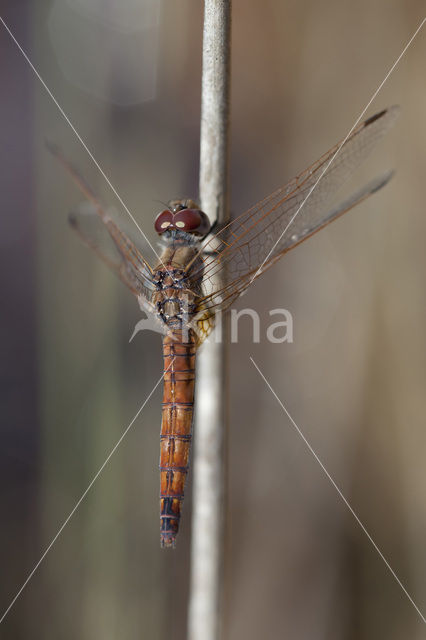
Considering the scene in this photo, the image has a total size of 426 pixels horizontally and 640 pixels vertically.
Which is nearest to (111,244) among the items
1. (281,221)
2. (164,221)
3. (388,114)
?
(164,221)

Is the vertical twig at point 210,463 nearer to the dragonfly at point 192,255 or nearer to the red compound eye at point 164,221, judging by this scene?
the dragonfly at point 192,255

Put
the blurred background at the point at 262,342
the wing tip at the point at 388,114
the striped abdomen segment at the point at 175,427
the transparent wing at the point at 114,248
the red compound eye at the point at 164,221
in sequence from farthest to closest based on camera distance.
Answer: the blurred background at the point at 262,342
the red compound eye at the point at 164,221
the transparent wing at the point at 114,248
the striped abdomen segment at the point at 175,427
the wing tip at the point at 388,114

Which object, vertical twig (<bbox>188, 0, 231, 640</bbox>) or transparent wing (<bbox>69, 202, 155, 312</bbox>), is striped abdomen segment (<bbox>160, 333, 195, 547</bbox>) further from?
transparent wing (<bbox>69, 202, 155, 312</bbox>)

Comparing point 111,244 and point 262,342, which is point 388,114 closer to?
point 111,244

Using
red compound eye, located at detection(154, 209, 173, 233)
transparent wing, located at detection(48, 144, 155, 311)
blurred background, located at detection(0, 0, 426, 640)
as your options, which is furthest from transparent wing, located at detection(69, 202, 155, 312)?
blurred background, located at detection(0, 0, 426, 640)

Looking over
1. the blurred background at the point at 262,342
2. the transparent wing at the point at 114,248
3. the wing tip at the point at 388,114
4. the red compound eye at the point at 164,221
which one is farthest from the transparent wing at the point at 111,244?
the wing tip at the point at 388,114

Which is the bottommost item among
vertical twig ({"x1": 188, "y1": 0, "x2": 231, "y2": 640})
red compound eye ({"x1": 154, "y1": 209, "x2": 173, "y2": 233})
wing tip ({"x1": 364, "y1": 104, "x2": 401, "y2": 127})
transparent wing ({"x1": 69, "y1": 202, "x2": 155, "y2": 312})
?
vertical twig ({"x1": 188, "y1": 0, "x2": 231, "y2": 640})

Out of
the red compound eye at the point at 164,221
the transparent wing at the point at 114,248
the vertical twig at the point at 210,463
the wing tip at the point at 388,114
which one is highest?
the wing tip at the point at 388,114

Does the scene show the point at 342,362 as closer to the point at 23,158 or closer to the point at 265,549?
the point at 265,549
